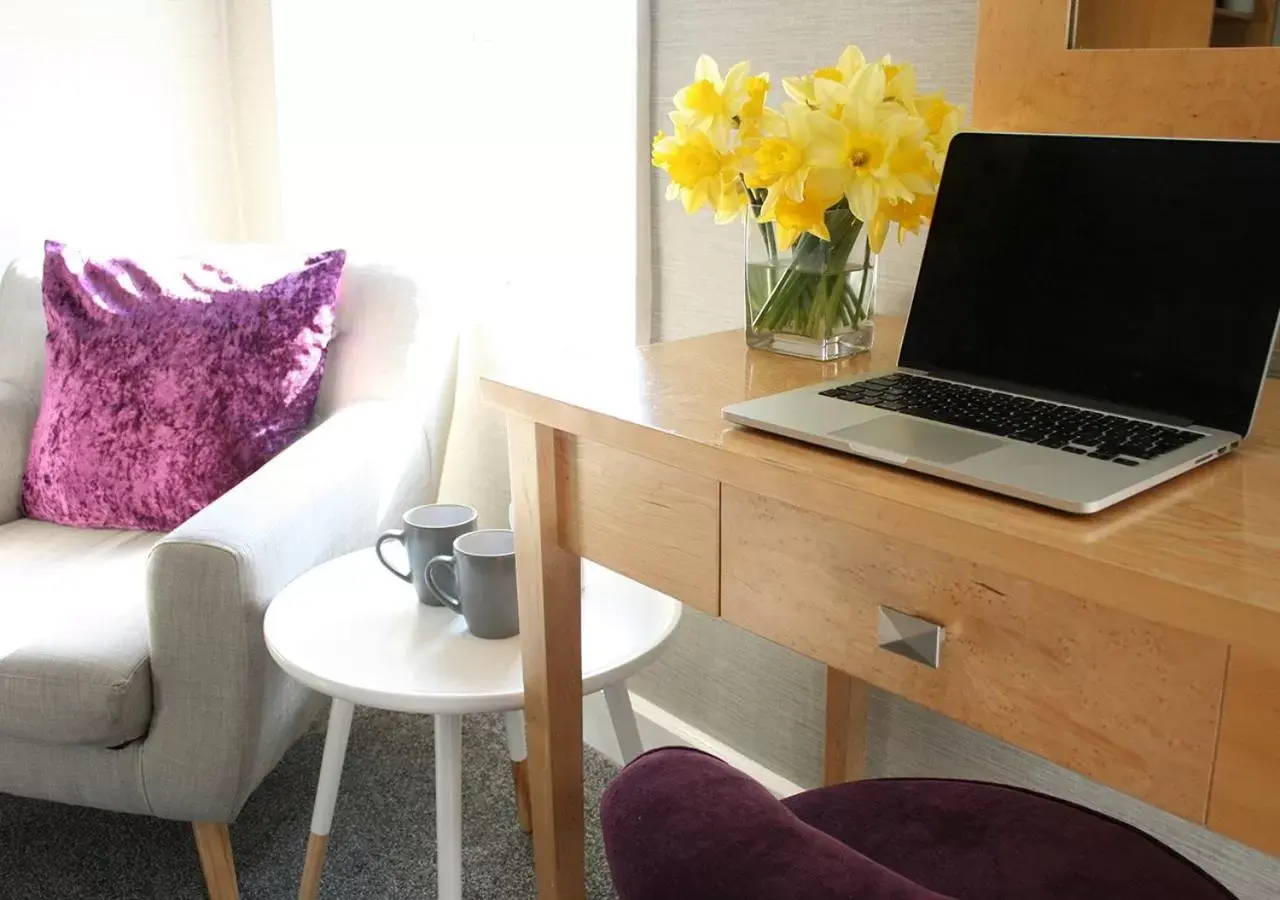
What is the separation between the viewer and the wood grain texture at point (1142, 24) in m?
0.94

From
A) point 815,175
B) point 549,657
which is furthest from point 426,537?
point 815,175

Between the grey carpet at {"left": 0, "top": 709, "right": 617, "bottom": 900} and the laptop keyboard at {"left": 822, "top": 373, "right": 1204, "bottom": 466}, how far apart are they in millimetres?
882

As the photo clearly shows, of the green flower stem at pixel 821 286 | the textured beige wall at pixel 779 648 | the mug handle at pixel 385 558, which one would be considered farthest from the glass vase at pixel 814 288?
the mug handle at pixel 385 558

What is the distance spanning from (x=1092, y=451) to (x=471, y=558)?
63 centimetres

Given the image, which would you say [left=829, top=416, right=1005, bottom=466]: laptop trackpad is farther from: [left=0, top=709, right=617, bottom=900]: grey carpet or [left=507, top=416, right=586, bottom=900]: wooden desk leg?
[left=0, top=709, right=617, bottom=900]: grey carpet

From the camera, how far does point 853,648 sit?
780 mm

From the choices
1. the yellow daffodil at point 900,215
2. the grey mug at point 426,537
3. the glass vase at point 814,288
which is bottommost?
the grey mug at point 426,537

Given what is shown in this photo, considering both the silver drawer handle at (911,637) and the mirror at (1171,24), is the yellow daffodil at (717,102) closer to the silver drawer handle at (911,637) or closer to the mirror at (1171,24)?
the mirror at (1171,24)

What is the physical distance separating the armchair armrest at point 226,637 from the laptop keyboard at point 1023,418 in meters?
0.72

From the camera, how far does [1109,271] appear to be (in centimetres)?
88

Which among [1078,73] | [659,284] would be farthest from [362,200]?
[1078,73]

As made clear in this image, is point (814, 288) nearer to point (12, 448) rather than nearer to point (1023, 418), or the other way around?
point (1023, 418)

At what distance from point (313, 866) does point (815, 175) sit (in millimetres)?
999

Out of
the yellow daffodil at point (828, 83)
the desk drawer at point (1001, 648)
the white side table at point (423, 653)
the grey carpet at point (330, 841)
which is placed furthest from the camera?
the grey carpet at point (330, 841)
